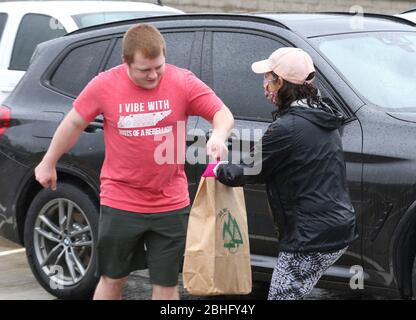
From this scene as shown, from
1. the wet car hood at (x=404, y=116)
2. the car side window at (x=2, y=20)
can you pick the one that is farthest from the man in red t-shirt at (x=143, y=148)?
the car side window at (x=2, y=20)

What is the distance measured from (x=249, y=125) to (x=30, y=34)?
5626mm

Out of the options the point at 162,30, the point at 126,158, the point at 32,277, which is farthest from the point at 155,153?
the point at 32,277

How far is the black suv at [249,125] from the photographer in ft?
19.7

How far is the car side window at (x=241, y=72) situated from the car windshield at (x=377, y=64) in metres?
0.37

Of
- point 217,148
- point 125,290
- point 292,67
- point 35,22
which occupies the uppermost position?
point 292,67

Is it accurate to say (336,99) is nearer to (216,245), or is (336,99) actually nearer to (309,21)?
(309,21)

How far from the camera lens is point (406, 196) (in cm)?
589

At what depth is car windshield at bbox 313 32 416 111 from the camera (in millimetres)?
6398

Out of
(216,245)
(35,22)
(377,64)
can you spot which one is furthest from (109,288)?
(35,22)

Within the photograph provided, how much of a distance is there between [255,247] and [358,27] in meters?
1.56

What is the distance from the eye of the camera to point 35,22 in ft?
38.4

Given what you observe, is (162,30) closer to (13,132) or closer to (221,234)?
(13,132)

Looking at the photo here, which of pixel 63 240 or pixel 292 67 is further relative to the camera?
pixel 63 240

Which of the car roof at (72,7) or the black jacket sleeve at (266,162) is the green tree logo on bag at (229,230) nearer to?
the black jacket sleeve at (266,162)
